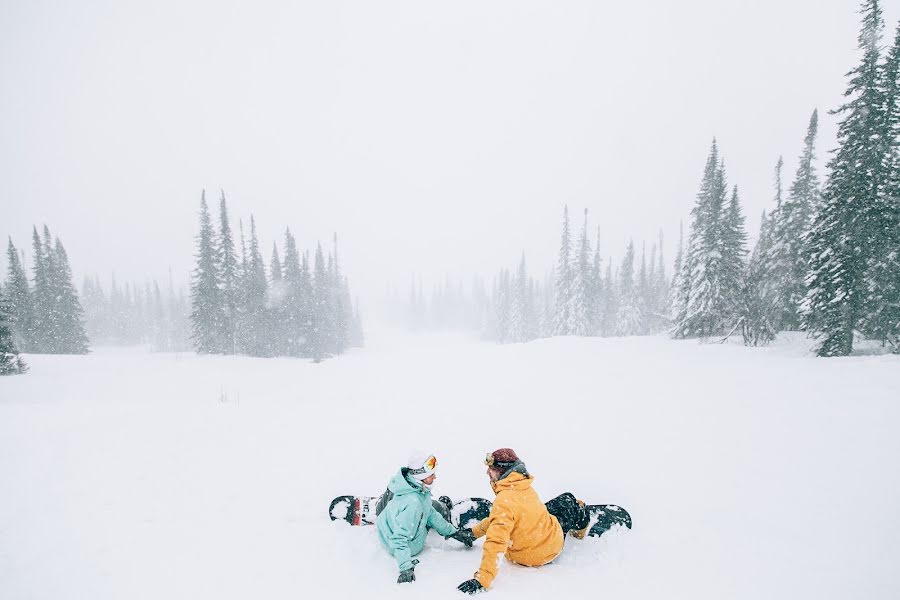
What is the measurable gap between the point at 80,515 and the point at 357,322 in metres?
65.3

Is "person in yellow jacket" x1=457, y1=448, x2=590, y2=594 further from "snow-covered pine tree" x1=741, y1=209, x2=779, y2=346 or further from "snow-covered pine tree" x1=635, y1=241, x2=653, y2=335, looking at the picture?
"snow-covered pine tree" x1=635, y1=241, x2=653, y2=335

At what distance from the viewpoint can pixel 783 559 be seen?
4.34 metres

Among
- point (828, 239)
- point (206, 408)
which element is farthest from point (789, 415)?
point (206, 408)

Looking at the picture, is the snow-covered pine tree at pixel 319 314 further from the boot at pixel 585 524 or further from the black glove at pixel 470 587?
the black glove at pixel 470 587

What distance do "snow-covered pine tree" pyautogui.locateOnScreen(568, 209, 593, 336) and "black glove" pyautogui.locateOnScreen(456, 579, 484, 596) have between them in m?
42.0

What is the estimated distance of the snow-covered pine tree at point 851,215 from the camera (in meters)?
13.5

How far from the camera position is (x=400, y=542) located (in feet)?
14.1

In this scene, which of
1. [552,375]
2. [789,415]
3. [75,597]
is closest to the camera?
[75,597]

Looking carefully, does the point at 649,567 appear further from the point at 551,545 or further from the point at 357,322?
the point at 357,322

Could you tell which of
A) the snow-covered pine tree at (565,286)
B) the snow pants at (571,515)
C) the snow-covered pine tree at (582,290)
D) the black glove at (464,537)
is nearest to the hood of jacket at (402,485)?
the black glove at (464,537)

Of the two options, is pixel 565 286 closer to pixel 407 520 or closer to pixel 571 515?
pixel 571 515

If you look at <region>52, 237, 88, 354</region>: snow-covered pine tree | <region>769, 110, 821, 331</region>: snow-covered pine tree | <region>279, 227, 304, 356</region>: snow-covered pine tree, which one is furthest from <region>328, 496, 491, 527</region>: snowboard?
<region>52, 237, 88, 354</region>: snow-covered pine tree

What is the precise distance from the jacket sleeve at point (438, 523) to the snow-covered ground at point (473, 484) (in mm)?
296

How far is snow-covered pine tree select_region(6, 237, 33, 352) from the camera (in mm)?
34219
